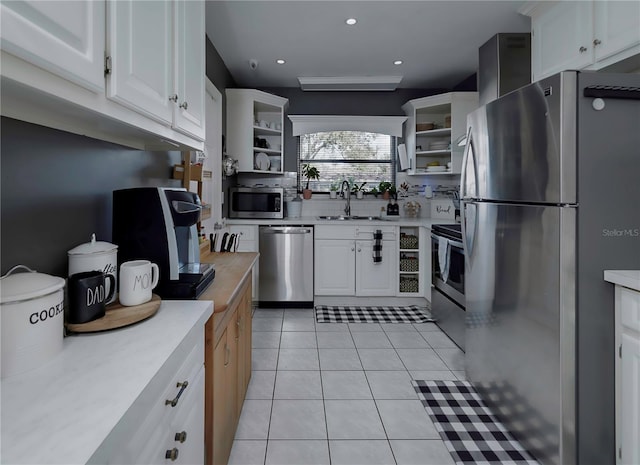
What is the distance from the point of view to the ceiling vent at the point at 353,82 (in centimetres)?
427

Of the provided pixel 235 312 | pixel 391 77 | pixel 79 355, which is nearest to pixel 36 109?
pixel 79 355

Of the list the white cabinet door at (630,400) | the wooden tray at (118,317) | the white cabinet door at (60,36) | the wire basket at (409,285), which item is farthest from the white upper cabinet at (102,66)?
the wire basket at (409,285)

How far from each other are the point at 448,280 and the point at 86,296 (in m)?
2.88

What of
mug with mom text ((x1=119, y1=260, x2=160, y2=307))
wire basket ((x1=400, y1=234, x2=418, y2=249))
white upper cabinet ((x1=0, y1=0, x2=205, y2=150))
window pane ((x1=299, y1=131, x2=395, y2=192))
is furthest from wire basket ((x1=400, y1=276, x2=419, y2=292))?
mug with mom text ((x1=119, y1=260, x2=160, y2=307))

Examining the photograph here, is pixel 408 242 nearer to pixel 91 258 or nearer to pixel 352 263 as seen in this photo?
pixel 352 263

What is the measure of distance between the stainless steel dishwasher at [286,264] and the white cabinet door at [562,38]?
2.56 m

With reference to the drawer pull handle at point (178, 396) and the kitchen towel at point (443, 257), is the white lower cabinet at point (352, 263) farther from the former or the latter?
the drawer pull handle at point (178, 396)

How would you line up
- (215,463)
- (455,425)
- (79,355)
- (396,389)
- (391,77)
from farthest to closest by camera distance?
1. (391,77)
2. (396,389)
3. (455,425)
4. (215,463)
5. (79,355)

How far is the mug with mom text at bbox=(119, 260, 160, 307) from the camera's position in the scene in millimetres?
1120

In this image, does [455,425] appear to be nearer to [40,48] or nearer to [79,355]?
[79,355]

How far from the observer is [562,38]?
247 cm

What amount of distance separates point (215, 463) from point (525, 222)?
172 centimetres

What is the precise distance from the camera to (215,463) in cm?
135

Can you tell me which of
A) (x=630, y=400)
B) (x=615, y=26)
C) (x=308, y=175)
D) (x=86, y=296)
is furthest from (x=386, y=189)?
(x=86, y=296)
